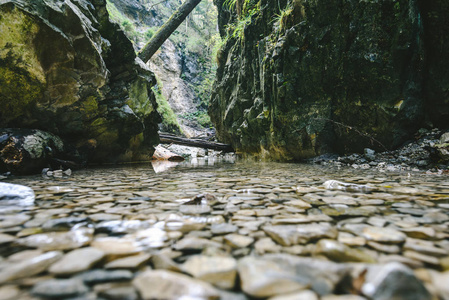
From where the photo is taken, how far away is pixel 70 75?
11.9 ft

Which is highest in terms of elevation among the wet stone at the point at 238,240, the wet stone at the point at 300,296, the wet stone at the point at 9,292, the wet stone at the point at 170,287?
the wet stone at the point at 9,292

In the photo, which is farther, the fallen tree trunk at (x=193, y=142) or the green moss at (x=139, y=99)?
the fallen tree trunk at (x=193, y=142)

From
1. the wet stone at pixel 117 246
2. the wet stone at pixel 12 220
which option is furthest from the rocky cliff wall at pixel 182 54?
the wet stone at pixel 117 246

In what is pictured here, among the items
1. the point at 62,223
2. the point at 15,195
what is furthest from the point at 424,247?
the point at 15,195

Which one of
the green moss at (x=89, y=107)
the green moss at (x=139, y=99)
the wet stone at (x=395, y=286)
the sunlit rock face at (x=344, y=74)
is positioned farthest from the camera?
the green moss at (x=139, y=99)

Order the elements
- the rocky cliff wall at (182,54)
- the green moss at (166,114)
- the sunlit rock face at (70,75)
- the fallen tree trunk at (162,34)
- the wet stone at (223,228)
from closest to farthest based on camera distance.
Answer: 1. the wet stone at (223,228)
2. the sunlit rock face at (70,75)
3. the fallen tree trunk at (162,34)
4. the green moss at (166,114)
5. the rocky cliff wall at (182,54)

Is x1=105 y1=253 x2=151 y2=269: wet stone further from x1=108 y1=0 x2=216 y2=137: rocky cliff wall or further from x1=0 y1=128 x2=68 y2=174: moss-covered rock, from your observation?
x1=108 y1=0 x2=216 y2=137: rocky cliff wall

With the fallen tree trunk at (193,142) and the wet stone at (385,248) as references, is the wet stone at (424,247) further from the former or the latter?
the fallen tree trunk at (193,142)

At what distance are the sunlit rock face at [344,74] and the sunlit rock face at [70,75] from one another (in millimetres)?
Answer: 3717

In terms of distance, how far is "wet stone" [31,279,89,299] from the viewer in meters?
0.56

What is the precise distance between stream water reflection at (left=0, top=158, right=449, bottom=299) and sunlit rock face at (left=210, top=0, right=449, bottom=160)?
3.34m

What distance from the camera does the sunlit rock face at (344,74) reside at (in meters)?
3.82

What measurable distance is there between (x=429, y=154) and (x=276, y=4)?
514 centimetres

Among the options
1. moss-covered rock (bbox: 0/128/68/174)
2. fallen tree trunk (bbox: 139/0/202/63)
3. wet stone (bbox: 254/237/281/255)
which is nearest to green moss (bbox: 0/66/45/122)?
moss-covered rock (bbox: 0/128/68/174)
